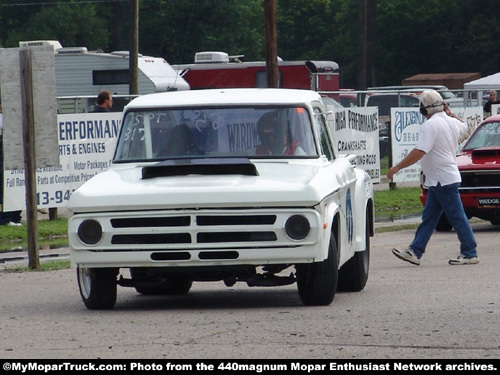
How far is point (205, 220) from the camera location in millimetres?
9398

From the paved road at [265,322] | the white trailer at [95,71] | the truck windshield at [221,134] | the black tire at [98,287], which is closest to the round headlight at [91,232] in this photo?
the black tire at [98,287]

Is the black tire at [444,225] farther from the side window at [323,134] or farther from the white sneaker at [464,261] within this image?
the side window at [323,134]

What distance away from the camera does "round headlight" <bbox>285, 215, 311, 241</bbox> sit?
932 cm

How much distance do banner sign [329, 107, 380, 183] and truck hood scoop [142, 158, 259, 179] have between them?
14.8 m

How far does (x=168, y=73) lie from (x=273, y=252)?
94.6ft

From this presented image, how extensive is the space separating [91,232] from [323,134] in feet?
8.44

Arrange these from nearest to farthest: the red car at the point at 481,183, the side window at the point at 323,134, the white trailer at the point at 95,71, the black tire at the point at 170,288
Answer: the black tire at the point at 170,288, the side window at the point at 323,134, the red car at the point at 481,183, the white trailer at the point at 95,71

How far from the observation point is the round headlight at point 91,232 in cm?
948

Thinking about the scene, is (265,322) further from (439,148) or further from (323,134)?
(439,148)

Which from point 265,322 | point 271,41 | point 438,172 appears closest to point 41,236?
point 438,172

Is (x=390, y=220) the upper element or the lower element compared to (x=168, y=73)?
lower

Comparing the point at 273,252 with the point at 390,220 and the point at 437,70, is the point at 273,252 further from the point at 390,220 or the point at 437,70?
the point at 437,70

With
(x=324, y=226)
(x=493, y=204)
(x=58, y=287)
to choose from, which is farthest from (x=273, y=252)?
(x=493, y=204)

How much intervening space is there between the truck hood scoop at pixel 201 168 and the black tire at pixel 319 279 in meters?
0.82
